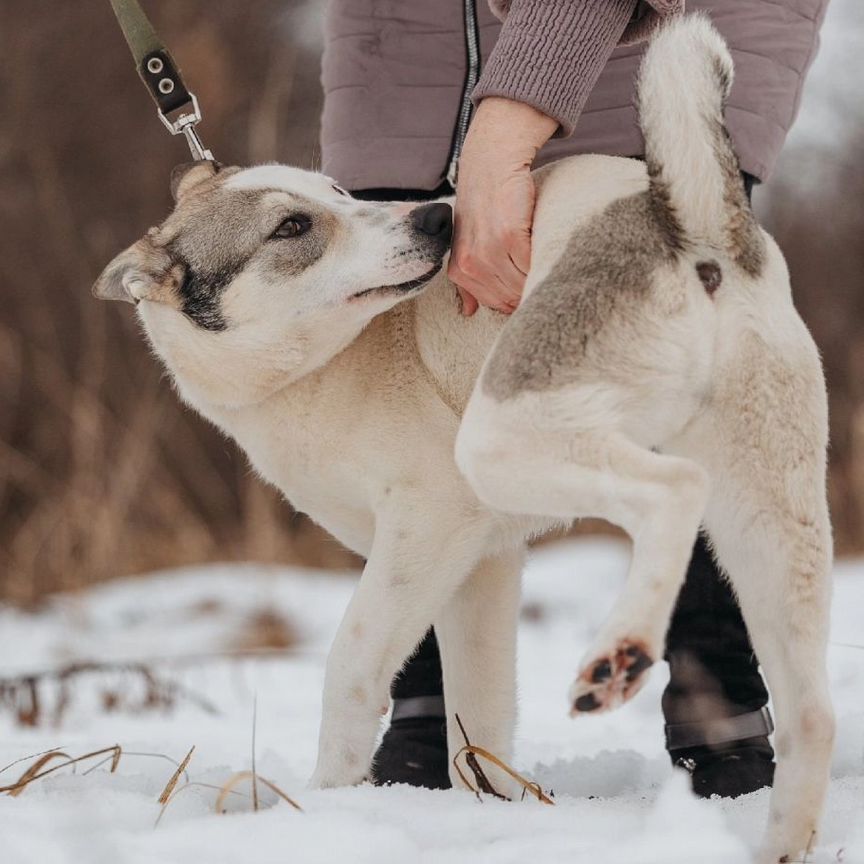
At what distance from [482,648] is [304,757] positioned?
621 millimetres

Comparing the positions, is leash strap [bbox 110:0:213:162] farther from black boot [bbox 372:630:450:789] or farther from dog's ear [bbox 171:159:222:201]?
black boot [bbox 372:630:450:789]

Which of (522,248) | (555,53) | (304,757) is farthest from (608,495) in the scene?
(304,757)

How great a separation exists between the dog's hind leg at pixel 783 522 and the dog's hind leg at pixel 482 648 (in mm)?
852

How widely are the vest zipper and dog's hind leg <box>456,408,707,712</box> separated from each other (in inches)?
33.8

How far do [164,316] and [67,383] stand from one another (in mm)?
4930

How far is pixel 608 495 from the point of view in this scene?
6.57 ft

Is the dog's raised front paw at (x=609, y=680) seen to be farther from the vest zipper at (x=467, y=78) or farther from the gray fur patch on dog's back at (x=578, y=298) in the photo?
the vest zipper at (x=467, y=78)

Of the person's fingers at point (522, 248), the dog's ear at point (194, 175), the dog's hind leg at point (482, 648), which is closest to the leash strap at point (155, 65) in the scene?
the dog's ear at point (194, 175)

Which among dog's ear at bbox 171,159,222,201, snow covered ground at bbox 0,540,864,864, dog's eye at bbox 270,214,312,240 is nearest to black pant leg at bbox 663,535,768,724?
snow covered ground at bbox 0,540,864,864

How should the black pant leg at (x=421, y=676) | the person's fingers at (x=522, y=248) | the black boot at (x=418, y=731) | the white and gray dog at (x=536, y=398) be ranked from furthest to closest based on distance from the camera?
the black pant leg at (x=421, y=676), the black boot at (x=418, y=731), the person's fingers at (x=522, y=248), the white and gray dog at (x=536, y=398)

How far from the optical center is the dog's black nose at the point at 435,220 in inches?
103

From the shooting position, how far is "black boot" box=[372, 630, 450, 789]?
3.09 metres

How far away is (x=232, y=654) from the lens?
16.0 feet

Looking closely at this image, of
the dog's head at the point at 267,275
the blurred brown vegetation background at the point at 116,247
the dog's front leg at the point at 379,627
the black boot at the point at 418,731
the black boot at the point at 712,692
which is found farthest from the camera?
the blurred brown vegetation background at the point at 116,247
